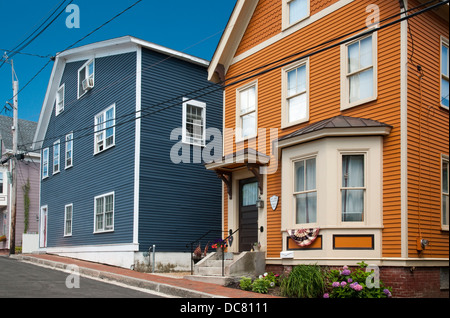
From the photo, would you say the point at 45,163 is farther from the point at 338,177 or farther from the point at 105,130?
the point at 338,177

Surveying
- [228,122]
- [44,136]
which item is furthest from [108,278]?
[44,136]

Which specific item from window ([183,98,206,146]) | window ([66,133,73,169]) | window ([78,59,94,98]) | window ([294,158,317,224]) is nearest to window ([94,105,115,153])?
window ([78,59,94,98])

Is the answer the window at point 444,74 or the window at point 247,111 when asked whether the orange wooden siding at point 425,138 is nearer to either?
the window at point 444,74

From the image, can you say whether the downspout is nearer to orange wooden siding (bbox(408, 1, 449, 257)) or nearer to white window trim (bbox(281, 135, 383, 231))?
orange wooden siding (bbox(408, 1, 449, 257))

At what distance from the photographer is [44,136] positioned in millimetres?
29797

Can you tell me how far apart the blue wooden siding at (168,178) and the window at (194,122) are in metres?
0.24

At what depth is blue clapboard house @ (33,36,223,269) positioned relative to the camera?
1948 centimetres

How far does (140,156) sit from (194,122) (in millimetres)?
3069

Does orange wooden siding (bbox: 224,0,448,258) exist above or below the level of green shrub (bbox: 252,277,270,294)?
above

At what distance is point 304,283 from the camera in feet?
39.7

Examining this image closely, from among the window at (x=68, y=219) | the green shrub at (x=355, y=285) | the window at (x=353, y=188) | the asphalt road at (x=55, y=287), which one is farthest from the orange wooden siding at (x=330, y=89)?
the window at (x=68, y=219)

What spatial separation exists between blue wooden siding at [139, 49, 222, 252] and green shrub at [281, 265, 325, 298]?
7813 millimetres

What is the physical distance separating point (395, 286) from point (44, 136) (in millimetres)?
23370

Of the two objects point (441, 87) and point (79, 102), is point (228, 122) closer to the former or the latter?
point (441, 87)
